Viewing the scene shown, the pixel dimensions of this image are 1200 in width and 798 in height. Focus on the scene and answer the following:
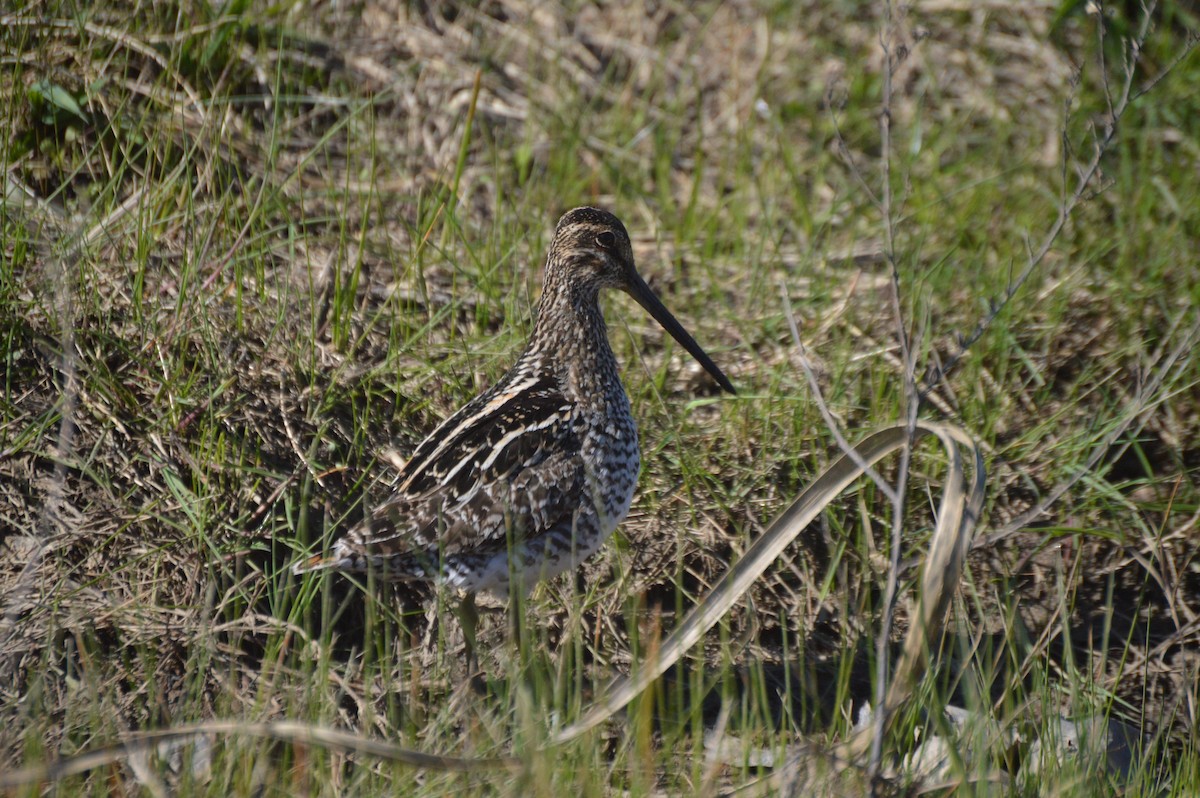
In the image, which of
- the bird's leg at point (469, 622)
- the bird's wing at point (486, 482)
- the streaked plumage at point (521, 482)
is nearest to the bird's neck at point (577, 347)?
the streaked plumage at point (521, 482)

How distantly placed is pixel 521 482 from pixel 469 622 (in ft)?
1.63

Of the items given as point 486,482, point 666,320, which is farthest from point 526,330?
point 486,482

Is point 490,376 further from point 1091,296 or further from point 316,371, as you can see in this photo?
point 1091,296

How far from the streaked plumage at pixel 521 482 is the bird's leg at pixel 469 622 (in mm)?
124

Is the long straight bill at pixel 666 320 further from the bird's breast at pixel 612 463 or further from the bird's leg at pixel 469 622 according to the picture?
the bird's leg at pixel 469 622

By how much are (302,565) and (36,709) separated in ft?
2.70

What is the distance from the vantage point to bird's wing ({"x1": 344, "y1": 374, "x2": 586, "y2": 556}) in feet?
12.4

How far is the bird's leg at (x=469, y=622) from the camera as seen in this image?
3.88 m

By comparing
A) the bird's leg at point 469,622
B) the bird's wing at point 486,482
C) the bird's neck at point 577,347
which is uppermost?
the bird's neck at point 577,347

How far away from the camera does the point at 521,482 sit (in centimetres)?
391

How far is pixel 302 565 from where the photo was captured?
3.75m

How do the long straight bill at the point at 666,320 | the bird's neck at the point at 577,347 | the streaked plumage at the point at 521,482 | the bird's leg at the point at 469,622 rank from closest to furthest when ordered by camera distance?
the streaked plumage at the point at 521,482, the bird's leg at the point at 469,622, the bird's neck at the point at 577,347, the long straight bill at the point at 666,320

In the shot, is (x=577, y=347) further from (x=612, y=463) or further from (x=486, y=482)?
(x=486, y=482)

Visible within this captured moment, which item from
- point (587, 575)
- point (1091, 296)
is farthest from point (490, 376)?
point (1091, 296)
